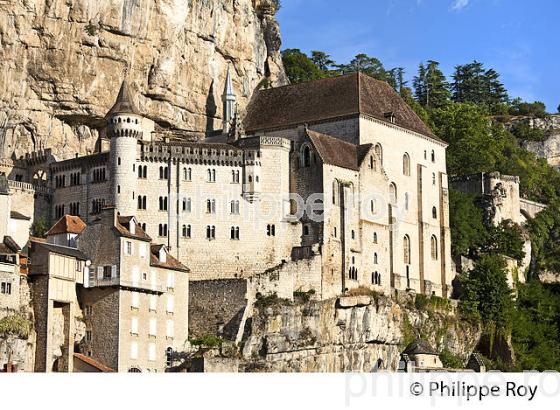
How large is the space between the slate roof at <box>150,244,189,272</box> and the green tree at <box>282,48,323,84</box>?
139 feet

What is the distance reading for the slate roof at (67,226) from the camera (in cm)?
8125

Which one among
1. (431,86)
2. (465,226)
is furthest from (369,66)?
(465,226)

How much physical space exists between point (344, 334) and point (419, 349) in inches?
221

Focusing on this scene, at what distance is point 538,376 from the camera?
210 ft

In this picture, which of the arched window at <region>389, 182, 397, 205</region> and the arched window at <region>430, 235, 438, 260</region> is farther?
the arched window at <region>430, 235, 438, 260</region>

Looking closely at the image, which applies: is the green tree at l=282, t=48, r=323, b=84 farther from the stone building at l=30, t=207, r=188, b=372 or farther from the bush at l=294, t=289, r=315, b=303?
the stone building at l=30, t=207, r=188, b=372

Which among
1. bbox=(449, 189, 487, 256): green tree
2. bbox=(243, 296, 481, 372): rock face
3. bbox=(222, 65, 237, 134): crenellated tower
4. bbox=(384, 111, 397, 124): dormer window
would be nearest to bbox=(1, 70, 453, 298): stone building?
bbox=(384, 111, 397, 124): dormer window

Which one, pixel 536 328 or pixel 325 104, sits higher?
pixel 325 104

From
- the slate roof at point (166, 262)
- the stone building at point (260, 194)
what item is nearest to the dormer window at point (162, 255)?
the slate roof at point (166, 262)

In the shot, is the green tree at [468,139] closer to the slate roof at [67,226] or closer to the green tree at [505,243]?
the green tree at [505,243]

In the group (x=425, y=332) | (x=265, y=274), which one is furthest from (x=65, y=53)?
(x=425, y=332)

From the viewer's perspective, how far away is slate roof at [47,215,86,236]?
8125 centimetres

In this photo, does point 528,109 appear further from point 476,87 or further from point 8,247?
point 8,247

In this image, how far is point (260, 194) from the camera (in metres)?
88.6
